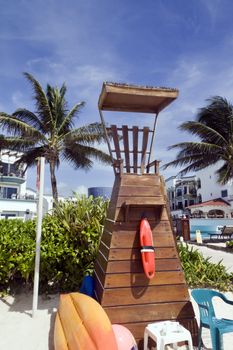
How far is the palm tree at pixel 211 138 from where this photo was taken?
15898 millimetres

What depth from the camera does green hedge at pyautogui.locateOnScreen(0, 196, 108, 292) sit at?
5.09m

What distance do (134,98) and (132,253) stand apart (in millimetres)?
2319

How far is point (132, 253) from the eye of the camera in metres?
3.46

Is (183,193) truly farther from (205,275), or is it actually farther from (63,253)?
(63,253)

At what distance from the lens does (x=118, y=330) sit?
2918mm

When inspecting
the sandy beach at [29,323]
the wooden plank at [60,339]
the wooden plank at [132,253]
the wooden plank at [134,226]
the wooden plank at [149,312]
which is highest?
the wooden plank at [134,226]

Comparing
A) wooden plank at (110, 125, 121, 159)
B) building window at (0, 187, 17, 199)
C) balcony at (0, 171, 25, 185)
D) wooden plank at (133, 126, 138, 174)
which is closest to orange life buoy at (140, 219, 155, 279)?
wooden plank at (133, 126, 138, 174)

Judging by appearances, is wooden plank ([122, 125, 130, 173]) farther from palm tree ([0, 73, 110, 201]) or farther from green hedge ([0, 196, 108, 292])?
palm tree ([0, 73, 110, 201])

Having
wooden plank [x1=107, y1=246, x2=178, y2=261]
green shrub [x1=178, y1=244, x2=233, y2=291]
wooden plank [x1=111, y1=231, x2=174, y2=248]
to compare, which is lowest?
green shrub [x1=178, y1=244, x2=233, y2=291]

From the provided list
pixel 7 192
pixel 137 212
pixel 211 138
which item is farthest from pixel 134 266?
pixel 7 192

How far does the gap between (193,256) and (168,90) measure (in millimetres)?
4870

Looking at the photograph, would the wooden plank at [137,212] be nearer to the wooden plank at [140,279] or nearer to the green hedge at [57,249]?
the wooden plank at [140,279]

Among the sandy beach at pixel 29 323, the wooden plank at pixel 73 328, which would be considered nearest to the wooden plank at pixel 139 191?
the wooden plank at pixel 73 328

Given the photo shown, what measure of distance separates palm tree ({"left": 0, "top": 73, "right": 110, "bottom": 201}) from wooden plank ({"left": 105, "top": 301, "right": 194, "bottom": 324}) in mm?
11212
